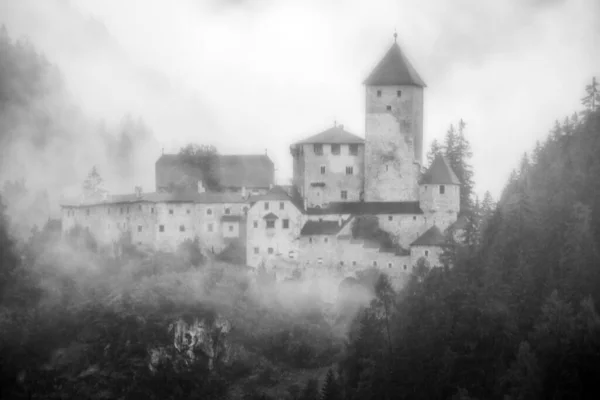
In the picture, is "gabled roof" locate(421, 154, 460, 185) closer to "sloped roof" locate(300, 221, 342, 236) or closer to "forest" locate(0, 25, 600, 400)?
"forest" locate(0, 25, 600, 400)

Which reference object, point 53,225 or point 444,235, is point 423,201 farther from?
point 53,225

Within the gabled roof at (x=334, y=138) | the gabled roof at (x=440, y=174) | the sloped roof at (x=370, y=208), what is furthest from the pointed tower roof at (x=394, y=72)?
the sloped roof at (x=370, y=208)

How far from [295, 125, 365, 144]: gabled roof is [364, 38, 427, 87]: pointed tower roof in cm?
331

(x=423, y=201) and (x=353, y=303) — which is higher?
(x=423, y=201)

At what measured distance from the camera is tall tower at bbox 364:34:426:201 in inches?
3209

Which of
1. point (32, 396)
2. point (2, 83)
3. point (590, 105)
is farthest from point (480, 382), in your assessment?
point (2, 83)

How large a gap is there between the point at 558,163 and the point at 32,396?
33.0m

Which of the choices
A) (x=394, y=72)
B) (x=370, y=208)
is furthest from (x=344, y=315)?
(x=394, y=72)

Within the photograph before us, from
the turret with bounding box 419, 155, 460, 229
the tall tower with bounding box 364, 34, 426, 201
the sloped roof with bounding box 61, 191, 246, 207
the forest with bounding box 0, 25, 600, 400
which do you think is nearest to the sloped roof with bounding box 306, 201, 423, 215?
the tall tower with bounding box 364, 34, 426, 201

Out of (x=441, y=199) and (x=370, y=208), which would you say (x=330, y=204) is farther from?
(x=441, y=199)

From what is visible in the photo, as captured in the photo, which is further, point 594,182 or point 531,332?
point 594,182

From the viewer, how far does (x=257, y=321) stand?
7969 centimetres

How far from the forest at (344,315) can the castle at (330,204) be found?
130 cm

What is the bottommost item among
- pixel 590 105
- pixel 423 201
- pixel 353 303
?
pixel 353 303
